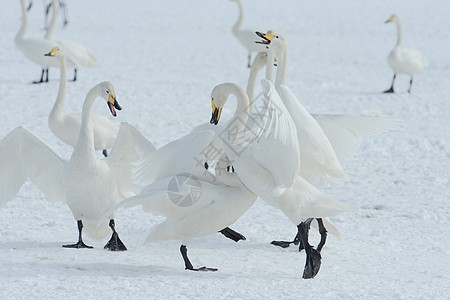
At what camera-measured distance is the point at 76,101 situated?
10.2m

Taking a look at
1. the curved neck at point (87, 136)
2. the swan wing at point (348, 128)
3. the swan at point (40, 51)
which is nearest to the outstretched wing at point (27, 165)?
the curved neck at point (87, 136)

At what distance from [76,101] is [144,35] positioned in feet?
24.5

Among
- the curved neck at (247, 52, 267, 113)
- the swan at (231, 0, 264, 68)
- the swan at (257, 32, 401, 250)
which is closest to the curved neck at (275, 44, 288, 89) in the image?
the swan at (257, 32, 401, 250)

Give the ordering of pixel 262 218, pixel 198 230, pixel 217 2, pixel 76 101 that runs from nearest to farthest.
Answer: pixel 198 230 → pixel 262 218 → pixel 76 101 → pixel 217 2

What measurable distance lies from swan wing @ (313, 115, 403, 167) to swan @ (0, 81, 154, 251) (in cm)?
137

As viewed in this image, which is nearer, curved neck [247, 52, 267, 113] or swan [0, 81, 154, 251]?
swan [0, 81, 154, 251]

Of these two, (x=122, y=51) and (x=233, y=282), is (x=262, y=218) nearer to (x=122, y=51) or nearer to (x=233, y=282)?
(x=233, y=282)

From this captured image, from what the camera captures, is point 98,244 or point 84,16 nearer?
point 98,244

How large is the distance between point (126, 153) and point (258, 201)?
5.62 ft

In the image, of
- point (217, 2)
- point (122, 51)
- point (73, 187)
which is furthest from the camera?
point (217, 2)

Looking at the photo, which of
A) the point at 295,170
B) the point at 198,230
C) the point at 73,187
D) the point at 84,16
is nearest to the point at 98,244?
the point at 73,187

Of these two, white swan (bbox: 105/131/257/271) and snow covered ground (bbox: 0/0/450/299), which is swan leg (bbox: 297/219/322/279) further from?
white swan (bbox: 105/131/257/271)

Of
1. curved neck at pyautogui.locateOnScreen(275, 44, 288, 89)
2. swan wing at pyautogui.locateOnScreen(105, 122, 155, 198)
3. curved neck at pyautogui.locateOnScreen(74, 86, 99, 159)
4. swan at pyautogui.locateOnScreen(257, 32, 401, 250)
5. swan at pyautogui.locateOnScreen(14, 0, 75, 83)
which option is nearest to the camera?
swan at pyautogui.locateOnScreen(257, 32, 401, 250)

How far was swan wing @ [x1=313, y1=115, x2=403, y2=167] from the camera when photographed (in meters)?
5.57
